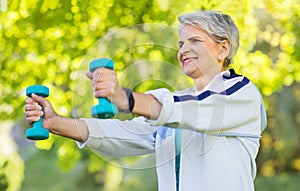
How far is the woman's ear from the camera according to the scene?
2.63m

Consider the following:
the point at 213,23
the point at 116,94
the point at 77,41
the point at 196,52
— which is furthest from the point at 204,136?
the point at 77,41

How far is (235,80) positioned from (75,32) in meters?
3.00

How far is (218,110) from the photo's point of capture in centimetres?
235

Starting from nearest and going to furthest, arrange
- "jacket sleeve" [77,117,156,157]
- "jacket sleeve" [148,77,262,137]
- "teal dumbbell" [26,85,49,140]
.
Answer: "jacket sleeve" [148,77,262,137], "teal dumbbell" [26,85,49,140], "jacket sleeve" [77,117,156,157]

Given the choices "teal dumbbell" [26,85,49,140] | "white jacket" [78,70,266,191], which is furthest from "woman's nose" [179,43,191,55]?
"teal dumbbell" [26,85,49,140]

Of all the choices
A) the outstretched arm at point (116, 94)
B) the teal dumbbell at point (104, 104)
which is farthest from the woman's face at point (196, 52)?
the teal dumbbell at point (104, 104)

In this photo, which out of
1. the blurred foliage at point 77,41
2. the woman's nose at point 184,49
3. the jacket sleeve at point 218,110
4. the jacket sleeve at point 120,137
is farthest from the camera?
the blurred foliage at point 77,41

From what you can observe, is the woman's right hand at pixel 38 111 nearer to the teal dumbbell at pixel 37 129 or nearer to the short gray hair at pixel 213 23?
the teal dumbbell at pixel 37 129

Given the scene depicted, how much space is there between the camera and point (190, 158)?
254 centimetres

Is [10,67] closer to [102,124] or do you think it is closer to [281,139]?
[102,124]

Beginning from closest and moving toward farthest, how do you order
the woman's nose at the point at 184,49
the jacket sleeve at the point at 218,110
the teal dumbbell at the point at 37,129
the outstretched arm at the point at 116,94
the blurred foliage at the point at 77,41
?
1. the outstretched arm at the point at 116,94
2. the jacket sleeve at the point at 218,110
3. the teal dumbbell at the point at 37,129
4. the woman's nose at the point at 184,49
5. the blurred foliage at the point at 77,41

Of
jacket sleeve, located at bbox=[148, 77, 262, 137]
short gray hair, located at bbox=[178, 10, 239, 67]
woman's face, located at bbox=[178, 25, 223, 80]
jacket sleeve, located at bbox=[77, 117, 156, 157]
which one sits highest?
short gray hair, located at bbox=[178, 10, 239, 67]

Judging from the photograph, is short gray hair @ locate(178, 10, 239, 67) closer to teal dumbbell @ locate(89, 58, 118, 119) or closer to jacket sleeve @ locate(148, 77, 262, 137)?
jacket sleeve @ locate(148, 77, 262, 137)

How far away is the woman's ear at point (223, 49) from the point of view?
2629 millimetres
